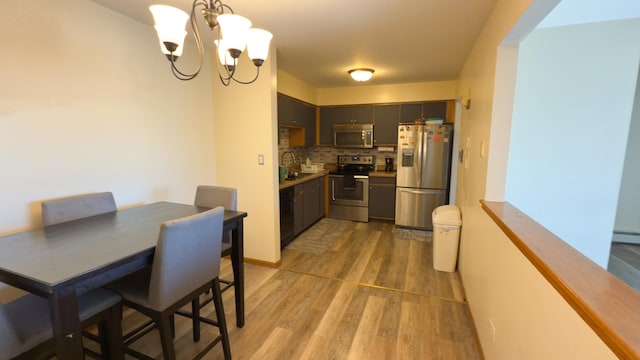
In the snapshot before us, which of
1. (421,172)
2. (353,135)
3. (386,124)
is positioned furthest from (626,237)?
(353,135)

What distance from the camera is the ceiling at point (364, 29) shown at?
2084 millimetres

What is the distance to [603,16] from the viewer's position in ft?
7.33

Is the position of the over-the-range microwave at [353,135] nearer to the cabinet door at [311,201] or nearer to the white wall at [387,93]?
the white wall at [387,93]

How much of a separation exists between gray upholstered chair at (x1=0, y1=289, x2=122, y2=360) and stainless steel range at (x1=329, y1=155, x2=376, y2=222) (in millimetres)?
3687

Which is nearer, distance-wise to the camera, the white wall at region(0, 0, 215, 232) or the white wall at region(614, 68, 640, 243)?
the white wall at region(0, 0, 215, 232)

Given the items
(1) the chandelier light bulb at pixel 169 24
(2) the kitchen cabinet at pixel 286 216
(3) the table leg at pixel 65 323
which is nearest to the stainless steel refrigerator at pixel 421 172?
(2) the kitchen cabinet at pixel 286 216

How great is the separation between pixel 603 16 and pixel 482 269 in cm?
218

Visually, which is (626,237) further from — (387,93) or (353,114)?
(353,114)

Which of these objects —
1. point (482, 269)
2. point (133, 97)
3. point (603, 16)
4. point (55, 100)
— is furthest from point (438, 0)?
point (55, 100)

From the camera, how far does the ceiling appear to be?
82.0 inches

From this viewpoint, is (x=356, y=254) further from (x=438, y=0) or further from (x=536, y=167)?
(x=438, y=0)

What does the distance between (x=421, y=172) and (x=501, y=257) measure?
2934 millimetres

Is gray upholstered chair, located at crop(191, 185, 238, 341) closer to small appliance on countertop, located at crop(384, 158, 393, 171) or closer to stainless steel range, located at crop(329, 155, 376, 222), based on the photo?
stainless steel range, located at crop(329, 155, 376, 222)

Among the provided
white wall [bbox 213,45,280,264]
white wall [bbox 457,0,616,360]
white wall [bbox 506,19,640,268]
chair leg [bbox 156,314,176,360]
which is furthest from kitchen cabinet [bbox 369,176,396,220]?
chair leg [bbox 156,314,176,360]
